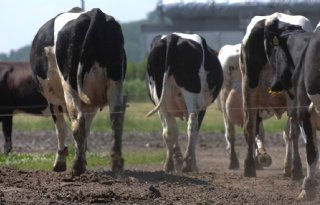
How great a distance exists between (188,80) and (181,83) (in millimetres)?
146

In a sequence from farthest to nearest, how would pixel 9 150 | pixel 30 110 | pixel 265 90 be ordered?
pixel 30 110 < pixel 9 150 < pixel 265 90

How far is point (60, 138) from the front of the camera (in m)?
20.9

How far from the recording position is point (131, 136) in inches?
1433

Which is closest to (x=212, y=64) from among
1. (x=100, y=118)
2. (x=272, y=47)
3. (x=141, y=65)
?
(x=272, y=47)

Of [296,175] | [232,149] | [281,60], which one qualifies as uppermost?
[281,60]

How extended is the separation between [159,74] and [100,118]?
69.5 ft

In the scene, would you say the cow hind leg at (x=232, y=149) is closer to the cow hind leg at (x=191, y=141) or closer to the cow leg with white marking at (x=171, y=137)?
the cow leg with white marking at (x=171, y=137)

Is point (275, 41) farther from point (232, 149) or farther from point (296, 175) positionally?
point (232, 149)

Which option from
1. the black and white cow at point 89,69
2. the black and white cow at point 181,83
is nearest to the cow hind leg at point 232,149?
the black and white cow at point 181,83

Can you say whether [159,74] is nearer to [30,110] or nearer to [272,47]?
[272,47]

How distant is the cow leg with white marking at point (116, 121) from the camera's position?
1759 centimetres

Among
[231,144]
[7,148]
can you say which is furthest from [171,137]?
[7,148]

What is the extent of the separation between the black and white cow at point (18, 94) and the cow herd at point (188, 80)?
6.55 meters

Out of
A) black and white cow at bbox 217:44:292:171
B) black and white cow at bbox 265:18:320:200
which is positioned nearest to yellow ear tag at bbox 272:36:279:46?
black and white cow at bbox 265:18:320:200
